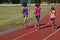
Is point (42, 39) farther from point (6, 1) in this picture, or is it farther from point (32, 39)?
point (6, 1)

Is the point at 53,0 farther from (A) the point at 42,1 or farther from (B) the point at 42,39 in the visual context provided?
(B) the point at 42,39

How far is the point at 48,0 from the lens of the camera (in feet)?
295

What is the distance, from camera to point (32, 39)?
13750 millimetres

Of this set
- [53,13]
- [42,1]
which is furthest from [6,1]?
[53,13]

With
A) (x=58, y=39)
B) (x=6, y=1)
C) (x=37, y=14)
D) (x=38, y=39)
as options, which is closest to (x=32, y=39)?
(x=38, y=39)

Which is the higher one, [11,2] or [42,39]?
[42,39]

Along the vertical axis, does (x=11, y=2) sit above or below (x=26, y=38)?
below

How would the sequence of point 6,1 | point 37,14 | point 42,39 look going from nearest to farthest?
point 42,39 → point 37,14 → point 6,1

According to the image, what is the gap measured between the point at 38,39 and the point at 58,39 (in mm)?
1138

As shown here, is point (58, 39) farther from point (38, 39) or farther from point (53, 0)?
point (53, 0)

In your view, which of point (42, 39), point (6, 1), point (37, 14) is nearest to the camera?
point (42, 39)

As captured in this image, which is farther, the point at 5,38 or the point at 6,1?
the point at 6,1

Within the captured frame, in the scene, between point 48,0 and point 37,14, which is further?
point 48,0

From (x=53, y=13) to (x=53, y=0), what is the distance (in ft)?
237
